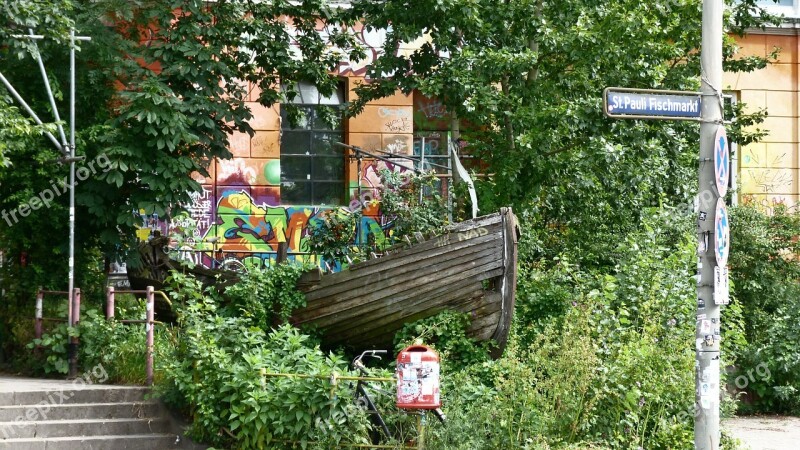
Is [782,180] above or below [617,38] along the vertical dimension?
below

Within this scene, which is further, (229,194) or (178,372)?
(229,194)

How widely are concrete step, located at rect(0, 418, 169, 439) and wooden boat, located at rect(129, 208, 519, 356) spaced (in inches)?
105

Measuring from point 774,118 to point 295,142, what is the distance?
404 inches

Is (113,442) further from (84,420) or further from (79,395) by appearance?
(79,395)

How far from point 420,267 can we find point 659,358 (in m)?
3.12

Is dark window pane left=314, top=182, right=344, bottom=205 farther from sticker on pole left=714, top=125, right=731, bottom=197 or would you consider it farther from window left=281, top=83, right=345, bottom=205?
sticker on pole left=714, top=125, right=731, bottom=197

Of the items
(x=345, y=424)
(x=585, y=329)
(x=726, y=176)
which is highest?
(x=726, y=176)

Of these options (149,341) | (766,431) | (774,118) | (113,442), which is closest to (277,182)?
(149,341)

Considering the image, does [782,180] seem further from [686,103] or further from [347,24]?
[686,103]

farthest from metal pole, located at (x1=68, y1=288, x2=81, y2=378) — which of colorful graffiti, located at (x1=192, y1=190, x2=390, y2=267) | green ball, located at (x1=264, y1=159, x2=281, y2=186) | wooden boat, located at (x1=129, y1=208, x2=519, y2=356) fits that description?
green ball, located at (x1=264, y1=159, x2=281, y2=186)

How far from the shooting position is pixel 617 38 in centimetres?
1370

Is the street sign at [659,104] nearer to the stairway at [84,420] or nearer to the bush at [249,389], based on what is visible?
the bush at [249,389]

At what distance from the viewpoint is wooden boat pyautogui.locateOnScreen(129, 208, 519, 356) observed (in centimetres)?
1167

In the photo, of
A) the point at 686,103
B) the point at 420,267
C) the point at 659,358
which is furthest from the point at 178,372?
the point at 686,103
